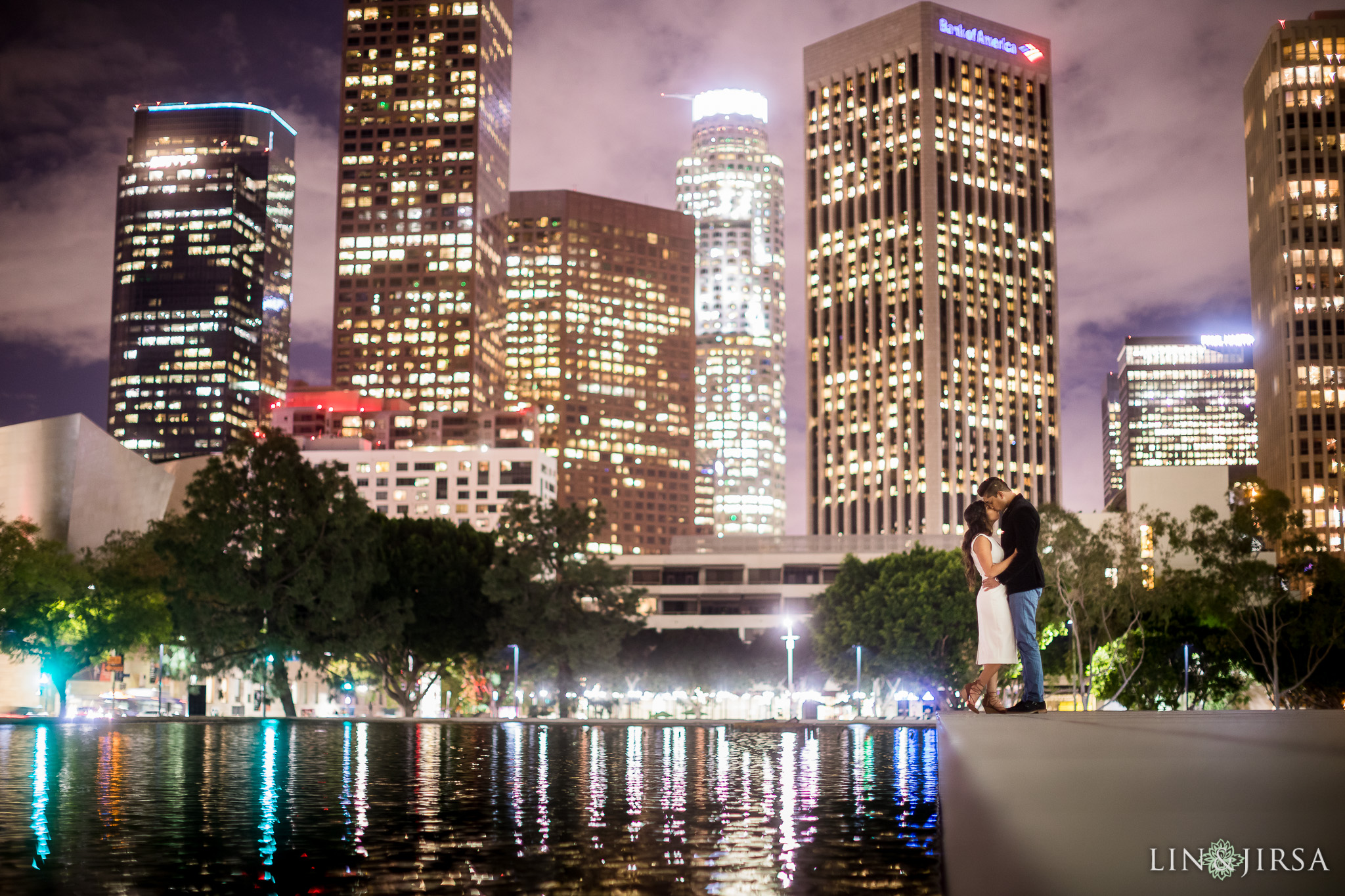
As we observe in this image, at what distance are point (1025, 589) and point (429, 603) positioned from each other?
237 ft

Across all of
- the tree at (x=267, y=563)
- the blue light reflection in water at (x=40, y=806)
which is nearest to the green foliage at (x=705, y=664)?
the tree at (x=267, y=563)

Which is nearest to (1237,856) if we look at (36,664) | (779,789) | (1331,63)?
(779,789)

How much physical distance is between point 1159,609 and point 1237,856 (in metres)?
75.3

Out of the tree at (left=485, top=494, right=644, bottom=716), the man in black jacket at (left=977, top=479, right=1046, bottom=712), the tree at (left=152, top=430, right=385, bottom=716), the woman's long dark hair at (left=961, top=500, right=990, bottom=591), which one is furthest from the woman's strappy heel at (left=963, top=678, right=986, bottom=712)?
the tree at (left=485, top=494, right=644, bottom=716)

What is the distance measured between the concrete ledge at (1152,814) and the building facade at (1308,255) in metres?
181

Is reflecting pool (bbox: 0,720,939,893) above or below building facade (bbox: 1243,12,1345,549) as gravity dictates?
below

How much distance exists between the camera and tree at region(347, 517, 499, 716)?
82.0 metres

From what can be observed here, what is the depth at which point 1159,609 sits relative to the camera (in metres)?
74.4

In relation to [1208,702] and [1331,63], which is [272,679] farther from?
[1331,63]

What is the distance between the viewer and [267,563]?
7075 cm

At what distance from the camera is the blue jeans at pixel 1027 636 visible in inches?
519

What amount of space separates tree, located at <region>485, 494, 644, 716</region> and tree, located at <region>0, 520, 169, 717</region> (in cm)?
2210

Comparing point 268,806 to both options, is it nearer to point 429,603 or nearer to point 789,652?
point 429,603

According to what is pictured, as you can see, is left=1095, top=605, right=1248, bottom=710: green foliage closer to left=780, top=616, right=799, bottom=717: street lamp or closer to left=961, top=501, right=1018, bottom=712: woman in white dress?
left=780, top=616, right=799, bottom=717: street lamp
